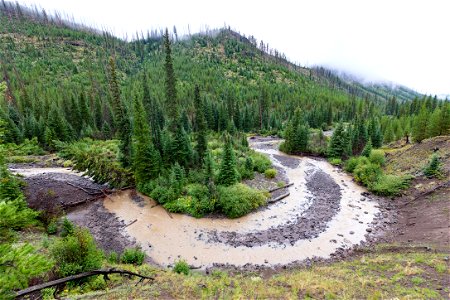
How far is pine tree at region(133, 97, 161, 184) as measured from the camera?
95.3 feet

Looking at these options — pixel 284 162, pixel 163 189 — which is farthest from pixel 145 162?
pixel 284 162

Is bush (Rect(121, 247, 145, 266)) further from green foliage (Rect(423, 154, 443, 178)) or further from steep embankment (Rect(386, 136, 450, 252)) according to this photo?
green foliage (Rect(423, 154, 443, 178))

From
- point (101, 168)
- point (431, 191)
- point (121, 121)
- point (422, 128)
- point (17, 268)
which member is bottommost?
point (431, 191)

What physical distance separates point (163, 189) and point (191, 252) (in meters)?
10.0

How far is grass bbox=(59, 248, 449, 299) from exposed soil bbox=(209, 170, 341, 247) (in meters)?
6.81

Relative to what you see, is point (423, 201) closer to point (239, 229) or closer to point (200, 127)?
point (239, 229)

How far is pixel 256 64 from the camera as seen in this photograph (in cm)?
16525

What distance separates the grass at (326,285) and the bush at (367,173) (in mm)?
19585

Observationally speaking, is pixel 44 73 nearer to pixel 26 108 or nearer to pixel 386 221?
pixel 26 108

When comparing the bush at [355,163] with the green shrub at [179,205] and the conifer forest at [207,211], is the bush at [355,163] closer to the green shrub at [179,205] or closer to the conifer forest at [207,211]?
the conifer forest at [207,211]

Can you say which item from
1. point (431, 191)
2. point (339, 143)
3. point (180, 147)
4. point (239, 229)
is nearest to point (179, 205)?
point (239, 229)

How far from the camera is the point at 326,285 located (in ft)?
42.7

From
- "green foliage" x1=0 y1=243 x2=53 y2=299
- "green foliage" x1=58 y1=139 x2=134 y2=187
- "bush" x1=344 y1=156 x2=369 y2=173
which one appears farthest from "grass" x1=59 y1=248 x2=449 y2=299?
"bush" x1=344 y1=156 x2=369 y2=173

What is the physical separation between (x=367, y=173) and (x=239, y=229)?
75.7ft
